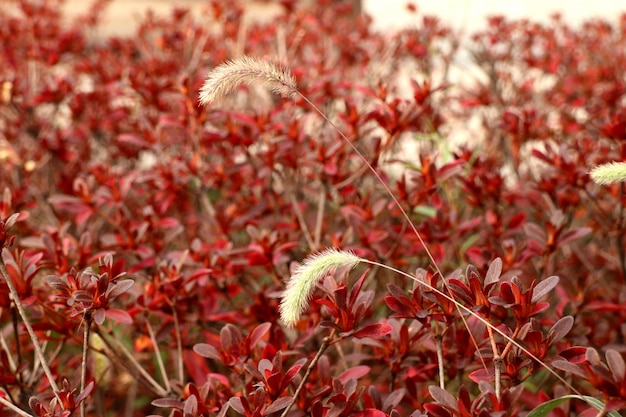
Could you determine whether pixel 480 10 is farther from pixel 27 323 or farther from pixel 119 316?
pixel 27 323

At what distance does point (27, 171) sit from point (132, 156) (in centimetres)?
48

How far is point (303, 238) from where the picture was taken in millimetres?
2656

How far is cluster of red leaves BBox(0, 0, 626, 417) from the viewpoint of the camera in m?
1.50

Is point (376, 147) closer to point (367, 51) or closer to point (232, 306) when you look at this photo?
point (232, 306)

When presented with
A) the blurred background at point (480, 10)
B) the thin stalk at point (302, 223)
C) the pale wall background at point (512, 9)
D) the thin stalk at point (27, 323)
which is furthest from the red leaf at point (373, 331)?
the pale wall background at point (512, 9)

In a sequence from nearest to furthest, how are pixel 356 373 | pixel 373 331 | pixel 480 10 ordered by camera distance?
pixel 373 331
pixel 356 373
pixel 480 10

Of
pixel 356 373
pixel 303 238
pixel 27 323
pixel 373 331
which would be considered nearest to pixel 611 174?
pixel 373 331

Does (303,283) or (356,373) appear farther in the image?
(356,373)

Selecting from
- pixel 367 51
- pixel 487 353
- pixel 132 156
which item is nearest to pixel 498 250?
pixel 487 353

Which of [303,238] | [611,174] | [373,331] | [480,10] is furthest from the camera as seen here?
[480,10]

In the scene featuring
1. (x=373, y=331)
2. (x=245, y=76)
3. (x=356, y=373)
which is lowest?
(x=356, y=373)

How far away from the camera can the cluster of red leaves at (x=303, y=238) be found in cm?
150

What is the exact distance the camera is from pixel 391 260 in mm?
2359

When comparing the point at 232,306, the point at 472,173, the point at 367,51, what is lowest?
the point at 232,306
